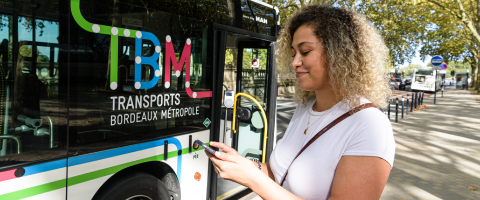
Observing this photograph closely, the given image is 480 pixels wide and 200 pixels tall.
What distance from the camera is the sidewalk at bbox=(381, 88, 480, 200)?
5231 millimetres

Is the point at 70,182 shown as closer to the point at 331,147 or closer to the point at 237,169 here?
the point at 237,169

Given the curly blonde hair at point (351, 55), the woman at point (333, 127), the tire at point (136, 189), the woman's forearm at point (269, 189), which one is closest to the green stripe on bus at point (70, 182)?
the tire at point (136, 189)

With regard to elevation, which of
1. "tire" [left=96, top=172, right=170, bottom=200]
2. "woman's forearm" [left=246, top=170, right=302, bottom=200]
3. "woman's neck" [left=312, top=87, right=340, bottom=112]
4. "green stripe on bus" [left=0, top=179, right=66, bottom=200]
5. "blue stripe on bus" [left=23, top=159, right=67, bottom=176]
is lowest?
"tire" [left=96, top=172, right=170, bottom=200]

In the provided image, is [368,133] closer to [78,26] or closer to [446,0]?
[78,26]

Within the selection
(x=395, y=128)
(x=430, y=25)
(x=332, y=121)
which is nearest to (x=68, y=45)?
(x=332, y=121)

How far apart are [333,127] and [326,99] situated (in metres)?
0.21

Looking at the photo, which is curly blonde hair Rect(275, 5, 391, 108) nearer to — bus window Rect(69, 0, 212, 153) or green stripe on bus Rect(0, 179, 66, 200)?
bus window Rect(69, 0, 212, 153)

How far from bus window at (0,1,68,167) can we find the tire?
51 cm

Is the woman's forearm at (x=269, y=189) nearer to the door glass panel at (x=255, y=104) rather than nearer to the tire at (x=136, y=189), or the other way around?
the tire at (x=136, y=189)

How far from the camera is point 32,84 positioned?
198 centimetres

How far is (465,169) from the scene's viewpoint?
6422mm

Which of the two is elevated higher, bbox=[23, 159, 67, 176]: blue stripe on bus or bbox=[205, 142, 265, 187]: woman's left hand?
bbox=[205, 142, 265, 187]: woman's left hand

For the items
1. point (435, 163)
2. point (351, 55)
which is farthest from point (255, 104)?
point (435, 163)

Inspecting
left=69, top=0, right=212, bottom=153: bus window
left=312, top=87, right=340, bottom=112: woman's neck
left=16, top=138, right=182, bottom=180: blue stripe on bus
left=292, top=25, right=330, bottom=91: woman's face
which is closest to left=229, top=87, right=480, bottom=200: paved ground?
left=16, top=138, right=182, bottom=180: blue stripe on bus
